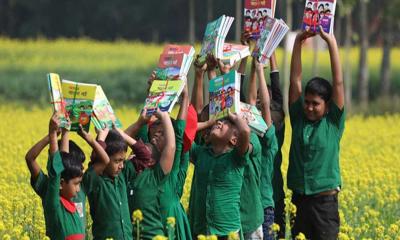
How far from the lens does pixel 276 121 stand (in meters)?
10.3

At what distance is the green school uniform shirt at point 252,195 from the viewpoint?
9227 millimetres

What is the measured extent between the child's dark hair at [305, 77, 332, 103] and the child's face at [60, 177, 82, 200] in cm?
216

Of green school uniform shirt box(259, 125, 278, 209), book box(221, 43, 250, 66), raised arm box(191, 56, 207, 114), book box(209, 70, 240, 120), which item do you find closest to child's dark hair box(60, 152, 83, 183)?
book box(209, 70, 240, 120)

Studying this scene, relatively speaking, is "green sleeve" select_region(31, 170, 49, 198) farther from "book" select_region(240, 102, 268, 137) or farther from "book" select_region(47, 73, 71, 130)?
"book" select_region(240, 102, 268, 137)

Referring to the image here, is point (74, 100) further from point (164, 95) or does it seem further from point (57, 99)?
point (164, 95)

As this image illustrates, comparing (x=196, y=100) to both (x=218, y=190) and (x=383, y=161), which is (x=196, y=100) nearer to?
(x=218, y=190)

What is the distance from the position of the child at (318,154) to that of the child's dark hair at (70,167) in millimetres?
2113

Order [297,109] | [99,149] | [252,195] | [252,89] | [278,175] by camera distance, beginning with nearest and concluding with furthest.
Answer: [99,149] → [252,195] → [252,89] → [297,109] → [278,175]

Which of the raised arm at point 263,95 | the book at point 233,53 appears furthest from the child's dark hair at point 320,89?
the book at point 233,53

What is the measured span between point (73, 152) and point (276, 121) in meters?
2.32

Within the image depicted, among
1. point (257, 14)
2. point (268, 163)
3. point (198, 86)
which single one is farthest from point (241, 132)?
point (257, 14)

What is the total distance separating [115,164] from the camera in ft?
28.1

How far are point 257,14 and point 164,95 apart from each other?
5.39ft

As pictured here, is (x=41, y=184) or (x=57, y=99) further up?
(x=57, y=99)
